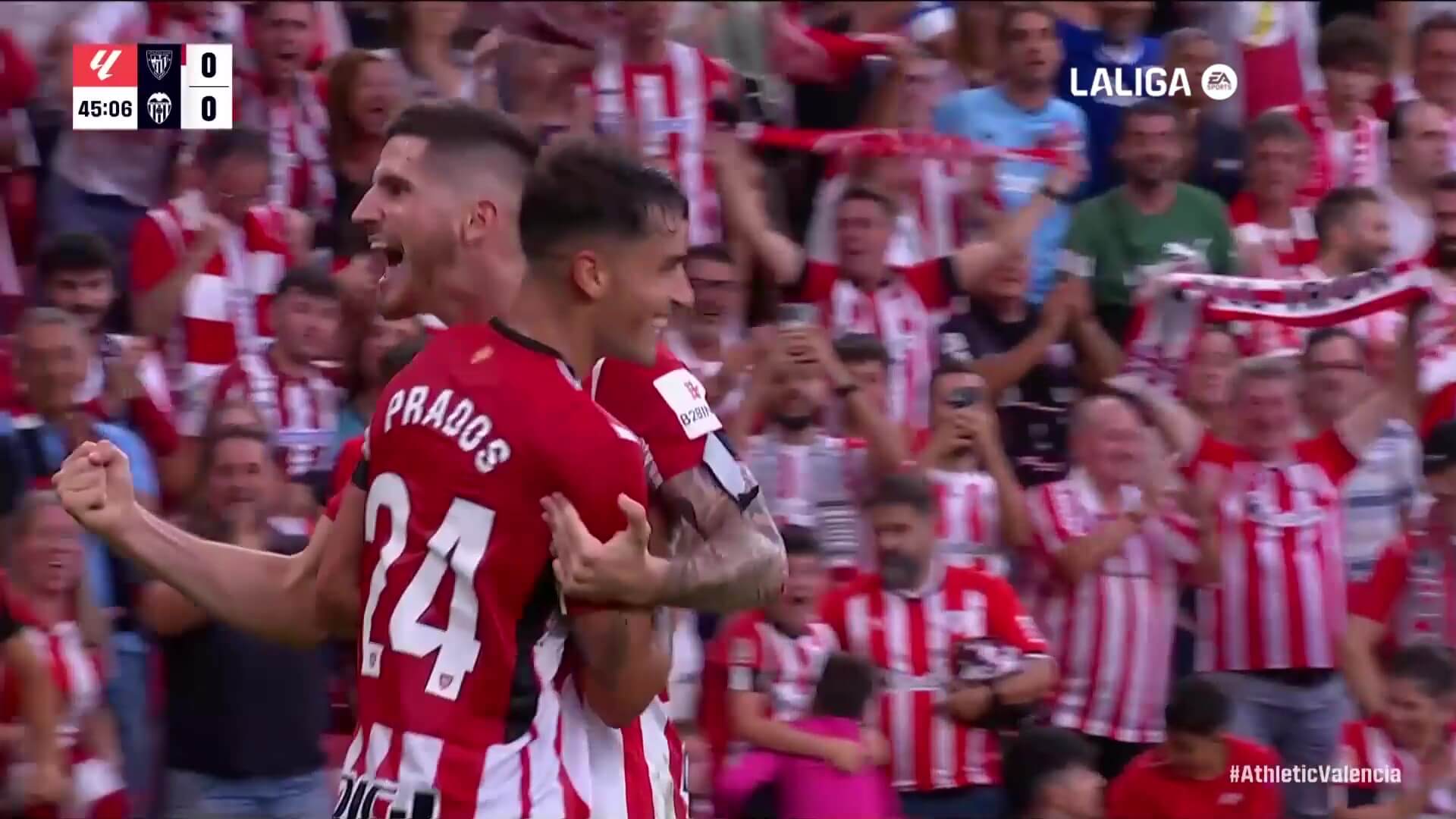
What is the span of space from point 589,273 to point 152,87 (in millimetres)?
4324

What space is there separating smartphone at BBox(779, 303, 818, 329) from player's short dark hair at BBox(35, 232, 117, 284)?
2.20 meters

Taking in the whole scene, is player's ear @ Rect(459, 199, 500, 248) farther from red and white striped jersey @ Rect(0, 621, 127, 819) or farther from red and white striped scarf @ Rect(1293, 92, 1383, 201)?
red and white striped scarf @ Rect(1293, 92, 1383, 201)

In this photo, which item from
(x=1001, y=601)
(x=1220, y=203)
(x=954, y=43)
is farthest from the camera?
(x=954, y=43)

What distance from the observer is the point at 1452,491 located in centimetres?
725

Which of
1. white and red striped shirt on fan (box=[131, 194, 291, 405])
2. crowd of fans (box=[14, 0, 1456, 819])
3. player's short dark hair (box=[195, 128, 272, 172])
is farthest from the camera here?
player's short dark hair (box=[195, 128, 272, 172])

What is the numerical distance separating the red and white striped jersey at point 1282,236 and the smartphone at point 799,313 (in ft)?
5.45

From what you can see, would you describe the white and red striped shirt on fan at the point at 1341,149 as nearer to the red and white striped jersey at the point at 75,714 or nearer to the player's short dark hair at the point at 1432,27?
the player's short dark hair at the point at 1432,27

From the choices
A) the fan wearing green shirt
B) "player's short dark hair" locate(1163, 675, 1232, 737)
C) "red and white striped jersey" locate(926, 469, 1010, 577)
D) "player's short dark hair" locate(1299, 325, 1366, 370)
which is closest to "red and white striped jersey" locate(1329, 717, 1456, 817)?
"player's short dark hair" locate(1163, 675, 1232, 737)

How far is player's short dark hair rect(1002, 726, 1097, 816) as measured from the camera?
6469 millimetres

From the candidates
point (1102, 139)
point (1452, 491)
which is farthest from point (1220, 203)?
point (1452, 491)

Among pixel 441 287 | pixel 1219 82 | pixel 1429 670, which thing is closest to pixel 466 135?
pixel 441 287

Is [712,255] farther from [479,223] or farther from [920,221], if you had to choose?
[479,223]

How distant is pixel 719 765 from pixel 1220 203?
3304 millimetres

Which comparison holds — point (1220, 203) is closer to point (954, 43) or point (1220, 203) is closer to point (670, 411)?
point (954, 43)
